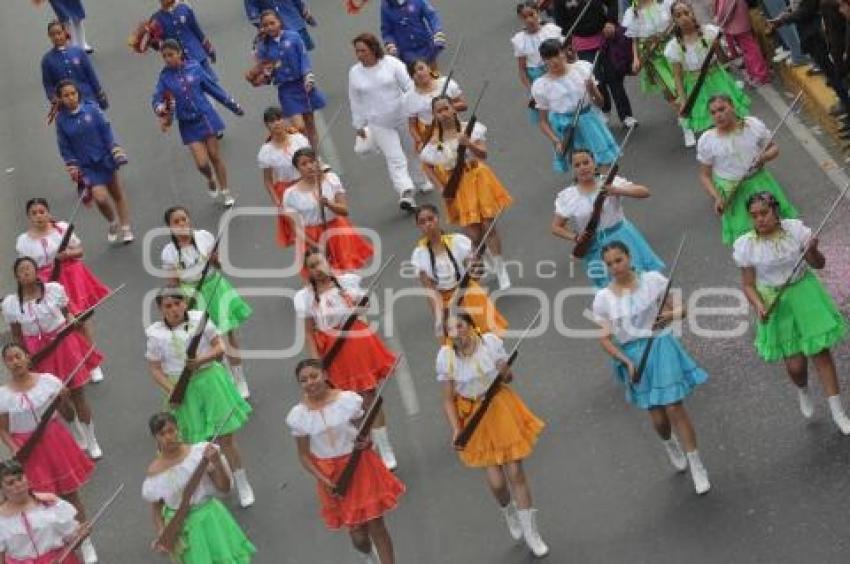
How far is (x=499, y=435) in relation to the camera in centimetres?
1338

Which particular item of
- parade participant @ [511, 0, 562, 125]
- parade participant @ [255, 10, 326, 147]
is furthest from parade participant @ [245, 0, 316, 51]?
parade participant @ [511, 0, 562, 125]

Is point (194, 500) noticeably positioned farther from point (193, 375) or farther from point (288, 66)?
point (288, 66)

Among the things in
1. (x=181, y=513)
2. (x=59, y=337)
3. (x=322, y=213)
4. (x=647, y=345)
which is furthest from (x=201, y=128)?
(x=647, y=345)

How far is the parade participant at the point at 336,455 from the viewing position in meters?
13.2

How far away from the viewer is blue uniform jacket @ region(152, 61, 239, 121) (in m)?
19.8

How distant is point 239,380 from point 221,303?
646 millimetres

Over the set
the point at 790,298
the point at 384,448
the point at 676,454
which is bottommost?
the point at 384,448

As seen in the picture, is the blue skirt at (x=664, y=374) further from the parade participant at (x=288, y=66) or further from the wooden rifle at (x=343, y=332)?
the parade participant at (x=288, y=66)

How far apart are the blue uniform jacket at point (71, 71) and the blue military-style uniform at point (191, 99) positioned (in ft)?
3.33

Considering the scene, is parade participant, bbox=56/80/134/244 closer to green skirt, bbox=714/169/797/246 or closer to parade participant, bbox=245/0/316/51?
parade participant, bbox=245/0/316/51

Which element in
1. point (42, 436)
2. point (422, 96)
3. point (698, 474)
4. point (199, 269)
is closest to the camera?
point (698, 474)

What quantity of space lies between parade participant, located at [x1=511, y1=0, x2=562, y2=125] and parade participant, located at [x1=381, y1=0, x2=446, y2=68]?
0.94 m

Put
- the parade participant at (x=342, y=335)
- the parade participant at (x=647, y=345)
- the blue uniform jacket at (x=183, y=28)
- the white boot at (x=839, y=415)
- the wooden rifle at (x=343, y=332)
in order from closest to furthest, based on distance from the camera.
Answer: the parade participant at (x=647, y=345) < the white boot at (x=839, y=415) < the wooden rifle at (x=343, y=332) < the parade participant at (x=342, y=335) < the blue uniform jacket at (x=183, y=28)

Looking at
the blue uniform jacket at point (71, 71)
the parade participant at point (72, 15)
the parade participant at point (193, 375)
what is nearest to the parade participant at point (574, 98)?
the parade participant at point (193, 375)
